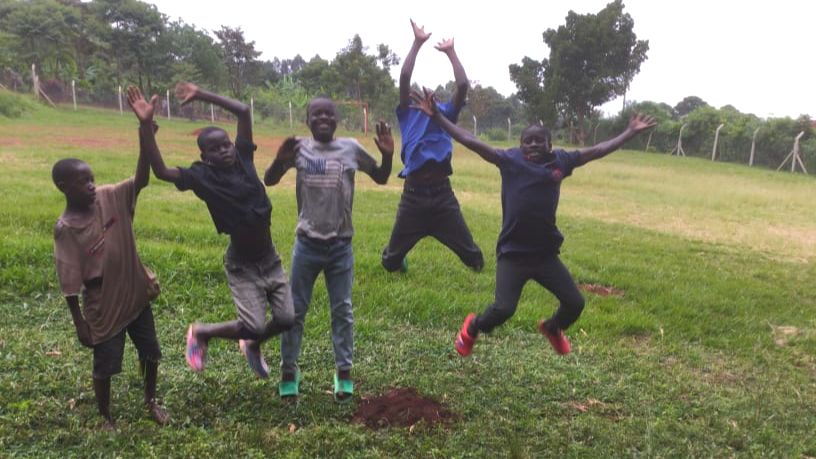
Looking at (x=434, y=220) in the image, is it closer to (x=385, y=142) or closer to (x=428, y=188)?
(x=428, y=188)

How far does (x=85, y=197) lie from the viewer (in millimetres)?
3795

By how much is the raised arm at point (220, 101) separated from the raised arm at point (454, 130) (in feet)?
4.34

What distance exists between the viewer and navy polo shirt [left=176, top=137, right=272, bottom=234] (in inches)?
156

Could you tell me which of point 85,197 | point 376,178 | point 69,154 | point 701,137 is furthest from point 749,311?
point 701,137

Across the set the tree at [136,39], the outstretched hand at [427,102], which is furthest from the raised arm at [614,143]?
the tree at [136,39]

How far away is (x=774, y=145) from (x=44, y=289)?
30.2m

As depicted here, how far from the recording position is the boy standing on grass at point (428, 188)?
6.11m

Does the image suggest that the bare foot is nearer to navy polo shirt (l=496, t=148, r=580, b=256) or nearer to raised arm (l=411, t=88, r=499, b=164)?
navy polo shirt (l=496, t=148, r=580, b=256)

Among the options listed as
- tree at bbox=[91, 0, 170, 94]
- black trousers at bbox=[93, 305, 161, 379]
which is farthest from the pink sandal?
tree at bbox=[91, 0, 170, 94]

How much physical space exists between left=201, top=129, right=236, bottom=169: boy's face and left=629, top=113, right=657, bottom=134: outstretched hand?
9.07ft

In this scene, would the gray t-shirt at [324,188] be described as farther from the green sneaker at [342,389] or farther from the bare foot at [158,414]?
the bare foot at [158,414]

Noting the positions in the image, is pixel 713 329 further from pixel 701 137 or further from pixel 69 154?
pixel 701 137

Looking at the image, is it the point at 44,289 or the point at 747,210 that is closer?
the point at 44,289

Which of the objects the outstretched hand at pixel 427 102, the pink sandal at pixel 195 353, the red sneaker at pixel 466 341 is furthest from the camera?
the red sneaker at pixel 466 341
